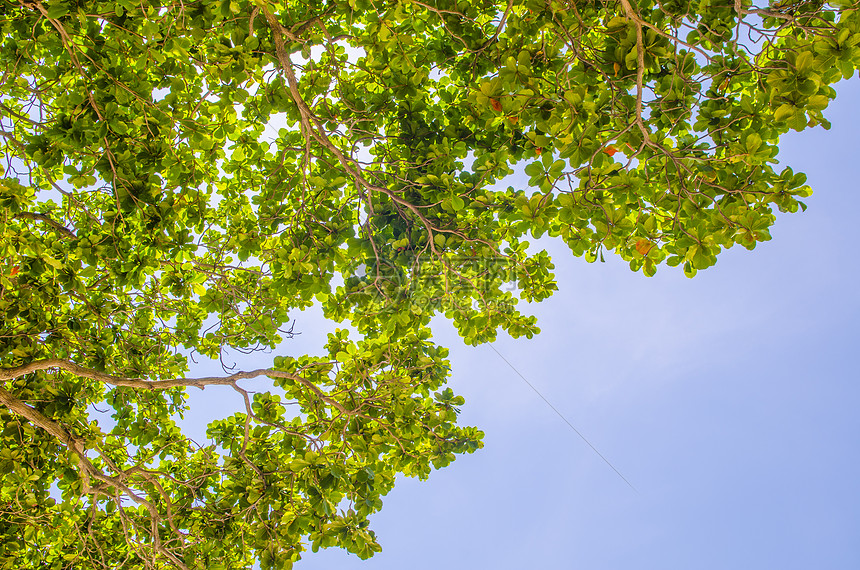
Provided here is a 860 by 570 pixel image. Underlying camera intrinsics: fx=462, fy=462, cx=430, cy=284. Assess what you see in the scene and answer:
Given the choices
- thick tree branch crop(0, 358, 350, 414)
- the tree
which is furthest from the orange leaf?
thick tree branch crop(0, 358, 350, 414)

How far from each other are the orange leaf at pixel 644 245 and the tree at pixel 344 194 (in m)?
0.02

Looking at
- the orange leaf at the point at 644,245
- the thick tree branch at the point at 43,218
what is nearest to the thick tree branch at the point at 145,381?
the thick tree branch at the point at 43,218

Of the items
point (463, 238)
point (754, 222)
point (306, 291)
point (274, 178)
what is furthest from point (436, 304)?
point (754, 222)

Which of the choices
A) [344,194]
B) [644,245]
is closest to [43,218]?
[344,194]

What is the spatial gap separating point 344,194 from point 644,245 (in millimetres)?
2581

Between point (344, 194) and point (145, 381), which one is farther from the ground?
point (344, 194)

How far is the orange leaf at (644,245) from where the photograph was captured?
2711 millimetres

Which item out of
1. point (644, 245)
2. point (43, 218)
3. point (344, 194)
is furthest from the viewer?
point (344, 194)

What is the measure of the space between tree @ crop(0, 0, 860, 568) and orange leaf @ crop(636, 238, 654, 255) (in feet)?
0.07

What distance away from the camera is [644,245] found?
273 centimetres

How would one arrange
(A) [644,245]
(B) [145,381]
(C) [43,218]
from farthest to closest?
(C) [43,218]
(B) [145,381]
(A) [644,245]

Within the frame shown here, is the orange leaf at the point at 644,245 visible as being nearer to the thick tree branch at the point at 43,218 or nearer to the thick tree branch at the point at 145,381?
the thick tree branch at the point at 145,381

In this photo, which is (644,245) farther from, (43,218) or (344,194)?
(43,218)

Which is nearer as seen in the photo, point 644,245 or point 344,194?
point 644,245
